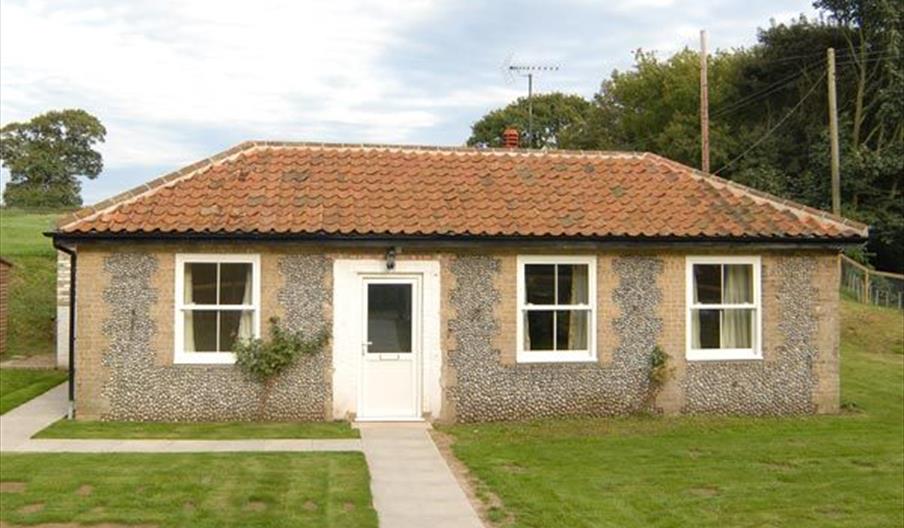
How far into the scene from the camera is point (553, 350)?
14.2m

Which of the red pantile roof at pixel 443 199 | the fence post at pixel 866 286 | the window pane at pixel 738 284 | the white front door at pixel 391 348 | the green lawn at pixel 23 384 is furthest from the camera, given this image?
the fence post at pixel 866 286

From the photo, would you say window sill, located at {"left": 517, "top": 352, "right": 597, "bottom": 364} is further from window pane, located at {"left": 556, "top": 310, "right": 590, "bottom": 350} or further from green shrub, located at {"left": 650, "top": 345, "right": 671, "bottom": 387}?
green shrub, located at {"left": 650, "top": 345, "right": 671, "bottom": 387}

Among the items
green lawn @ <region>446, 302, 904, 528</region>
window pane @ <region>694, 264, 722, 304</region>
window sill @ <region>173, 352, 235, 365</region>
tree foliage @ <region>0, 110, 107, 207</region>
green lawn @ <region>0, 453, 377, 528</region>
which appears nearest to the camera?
green lawn @ <region>0, 453, 377, 528</region>

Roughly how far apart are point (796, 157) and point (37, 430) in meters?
35.6

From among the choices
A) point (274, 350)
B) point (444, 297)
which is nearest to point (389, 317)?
point (444, 297)

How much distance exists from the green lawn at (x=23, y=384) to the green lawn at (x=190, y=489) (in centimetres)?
516

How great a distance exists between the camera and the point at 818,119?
40.7 metres

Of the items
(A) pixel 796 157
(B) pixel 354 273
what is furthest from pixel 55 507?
(A) pixel 796 157

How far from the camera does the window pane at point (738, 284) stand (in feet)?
48.5

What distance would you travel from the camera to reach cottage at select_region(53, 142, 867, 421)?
13344mm

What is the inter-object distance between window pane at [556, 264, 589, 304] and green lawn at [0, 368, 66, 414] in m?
8.96

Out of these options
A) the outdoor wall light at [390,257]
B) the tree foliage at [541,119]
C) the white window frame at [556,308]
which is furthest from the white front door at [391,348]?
the tree foliage at [541,119]

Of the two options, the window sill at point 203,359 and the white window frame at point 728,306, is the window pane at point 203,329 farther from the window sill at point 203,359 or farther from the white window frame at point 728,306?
the white window frame at point 728,306

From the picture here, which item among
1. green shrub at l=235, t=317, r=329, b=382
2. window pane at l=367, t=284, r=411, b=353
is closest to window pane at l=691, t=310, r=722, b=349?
window pane at l=367, t=284, r=411, b=353
